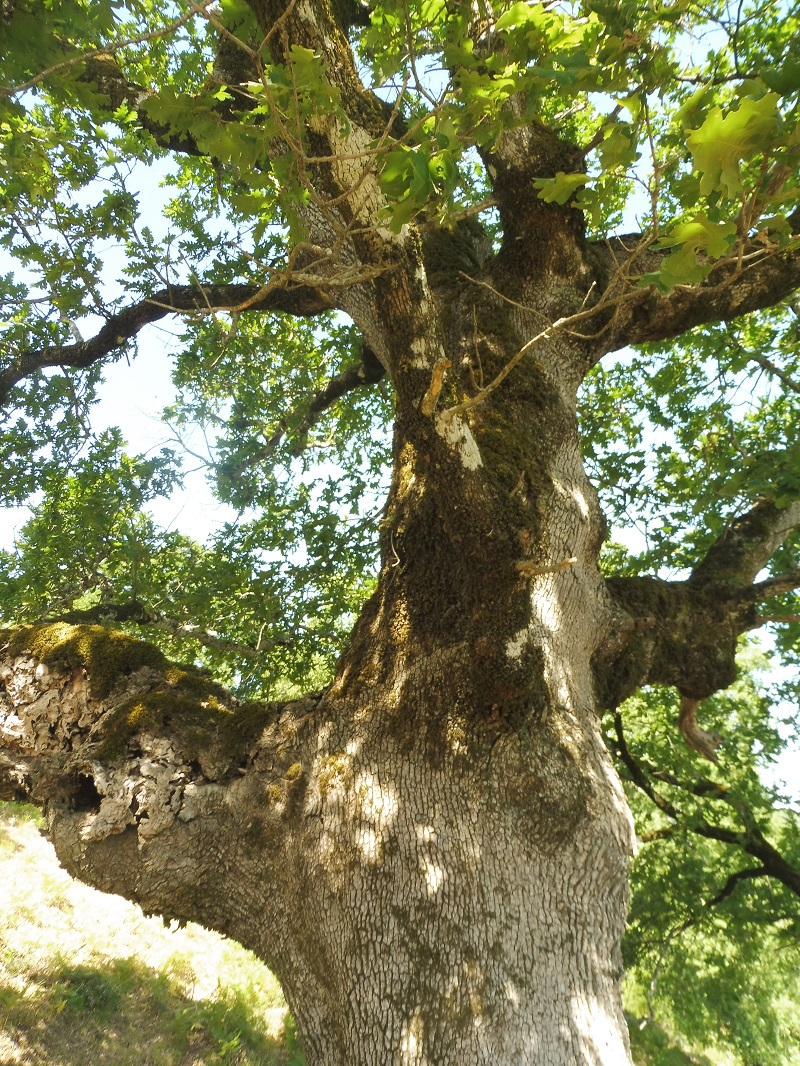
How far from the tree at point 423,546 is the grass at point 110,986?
2711mm

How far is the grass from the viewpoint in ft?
18.5

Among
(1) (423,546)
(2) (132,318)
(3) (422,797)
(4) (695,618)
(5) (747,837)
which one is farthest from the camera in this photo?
(5) (747,837)

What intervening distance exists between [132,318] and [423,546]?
12.7 feet

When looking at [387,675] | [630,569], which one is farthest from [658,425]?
[387,675]

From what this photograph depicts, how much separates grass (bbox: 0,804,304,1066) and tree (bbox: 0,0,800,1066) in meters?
2.71

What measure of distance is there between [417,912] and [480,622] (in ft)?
3.99

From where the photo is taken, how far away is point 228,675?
6711 mm

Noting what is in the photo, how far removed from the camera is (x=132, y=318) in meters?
5.86

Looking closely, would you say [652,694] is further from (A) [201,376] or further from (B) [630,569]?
(A) [201,376]

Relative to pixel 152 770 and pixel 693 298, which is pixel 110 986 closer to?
pixel 152 770

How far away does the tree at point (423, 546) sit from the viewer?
238cm

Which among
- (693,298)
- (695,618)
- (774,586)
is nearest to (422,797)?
(695,618)

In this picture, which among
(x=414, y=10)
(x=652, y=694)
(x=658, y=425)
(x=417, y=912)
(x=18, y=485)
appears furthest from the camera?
(x=652, y=694)

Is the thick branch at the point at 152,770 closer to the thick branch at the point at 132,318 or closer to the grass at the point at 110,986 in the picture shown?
the grass at the point at 110,986
